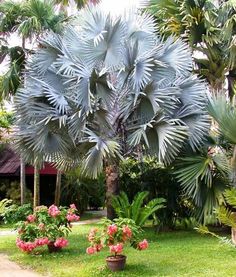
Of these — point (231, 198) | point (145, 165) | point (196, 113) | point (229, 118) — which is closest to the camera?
point (231, 198)

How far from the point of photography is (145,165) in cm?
1421

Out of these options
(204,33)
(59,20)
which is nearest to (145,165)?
(204,33)

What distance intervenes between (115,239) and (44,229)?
99.0 inches

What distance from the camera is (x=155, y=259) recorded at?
31.9 feet

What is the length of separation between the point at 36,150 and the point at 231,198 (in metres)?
6.43

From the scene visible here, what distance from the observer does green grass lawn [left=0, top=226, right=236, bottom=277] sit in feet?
28.1

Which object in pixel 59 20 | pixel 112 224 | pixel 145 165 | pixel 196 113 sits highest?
pixel 59 20

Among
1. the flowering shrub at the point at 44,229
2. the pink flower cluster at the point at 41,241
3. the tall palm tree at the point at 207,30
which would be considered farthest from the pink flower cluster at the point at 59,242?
the tall palm tree at the point at 207,30

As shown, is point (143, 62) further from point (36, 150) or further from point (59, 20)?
point (59, 20)

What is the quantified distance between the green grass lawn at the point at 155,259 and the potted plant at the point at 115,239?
214 millimetres

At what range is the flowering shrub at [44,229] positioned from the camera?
Result: 1038cm

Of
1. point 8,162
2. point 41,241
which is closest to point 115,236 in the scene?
point 41,241

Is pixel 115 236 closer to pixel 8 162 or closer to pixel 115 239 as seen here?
pixel 115 239

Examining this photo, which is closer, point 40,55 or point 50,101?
point 50,101
